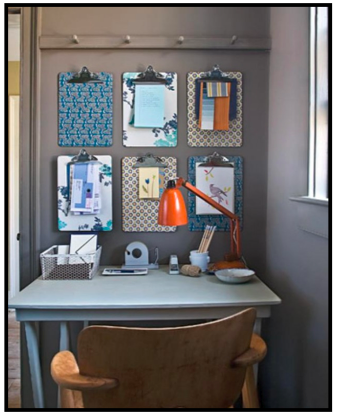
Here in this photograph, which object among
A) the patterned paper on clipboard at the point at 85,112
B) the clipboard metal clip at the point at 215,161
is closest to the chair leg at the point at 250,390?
the clipboard metal clip at the point at 215,161

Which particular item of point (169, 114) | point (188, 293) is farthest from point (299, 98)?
point (188, 293)

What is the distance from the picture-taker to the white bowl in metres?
1.55

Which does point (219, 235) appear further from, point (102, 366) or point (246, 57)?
point (102, 366)

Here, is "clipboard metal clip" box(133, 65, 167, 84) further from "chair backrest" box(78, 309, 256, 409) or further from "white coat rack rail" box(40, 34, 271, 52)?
"chair backrest" box(78, 309, 256, 409)

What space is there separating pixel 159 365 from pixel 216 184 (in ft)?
3.67

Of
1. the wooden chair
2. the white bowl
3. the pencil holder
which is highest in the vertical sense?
the pencil holder

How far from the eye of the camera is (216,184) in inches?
74.1

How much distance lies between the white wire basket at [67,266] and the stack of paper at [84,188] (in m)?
0.28

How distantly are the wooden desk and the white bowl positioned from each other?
0.03m

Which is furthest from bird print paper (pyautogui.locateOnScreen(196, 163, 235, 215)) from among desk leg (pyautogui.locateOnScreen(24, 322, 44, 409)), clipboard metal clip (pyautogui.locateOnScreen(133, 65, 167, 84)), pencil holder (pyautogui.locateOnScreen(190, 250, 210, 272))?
desk leg (pyautogui.locateOnScreen(24, 322, 44, 409))

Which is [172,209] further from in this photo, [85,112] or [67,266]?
[85,112]

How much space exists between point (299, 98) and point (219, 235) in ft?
2.43

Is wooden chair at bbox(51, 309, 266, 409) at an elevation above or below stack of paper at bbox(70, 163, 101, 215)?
below

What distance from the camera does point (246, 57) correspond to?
1.88m
